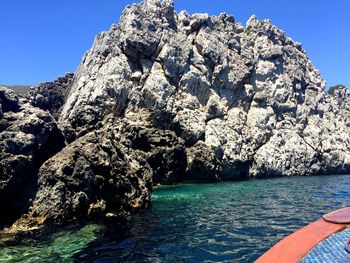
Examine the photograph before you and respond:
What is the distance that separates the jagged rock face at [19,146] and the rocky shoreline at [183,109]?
0.46 ft

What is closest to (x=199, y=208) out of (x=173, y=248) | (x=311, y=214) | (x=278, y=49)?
(x=311, y=214)

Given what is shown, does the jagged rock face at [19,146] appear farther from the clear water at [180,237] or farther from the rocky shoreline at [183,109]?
the clear water at [180,237]

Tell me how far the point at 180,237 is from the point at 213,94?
138ft

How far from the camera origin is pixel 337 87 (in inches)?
3602

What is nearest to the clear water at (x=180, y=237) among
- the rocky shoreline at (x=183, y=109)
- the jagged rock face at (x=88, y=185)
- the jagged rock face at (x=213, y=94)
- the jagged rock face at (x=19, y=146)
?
the jagged rock face at (x=88, y=185)

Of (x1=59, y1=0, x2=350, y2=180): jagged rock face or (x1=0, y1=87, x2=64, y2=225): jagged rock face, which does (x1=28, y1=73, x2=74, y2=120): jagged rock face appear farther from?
(x1=0, y1=87, x2=64, y2=225): jagged rock face

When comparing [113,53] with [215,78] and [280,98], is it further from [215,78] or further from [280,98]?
[280,98]

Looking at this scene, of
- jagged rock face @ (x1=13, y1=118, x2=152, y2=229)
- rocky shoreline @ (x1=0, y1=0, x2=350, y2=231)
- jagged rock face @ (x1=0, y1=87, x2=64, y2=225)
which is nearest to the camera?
jagged rock face @ (x1=0, y1=87, x2=64, y2=225)

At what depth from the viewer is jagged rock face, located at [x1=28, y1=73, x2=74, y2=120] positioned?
182 ft

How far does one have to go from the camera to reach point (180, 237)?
16.2 m

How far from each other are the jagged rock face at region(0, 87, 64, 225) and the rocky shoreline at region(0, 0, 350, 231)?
142mm

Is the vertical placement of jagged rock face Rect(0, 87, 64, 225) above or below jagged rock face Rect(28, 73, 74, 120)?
below

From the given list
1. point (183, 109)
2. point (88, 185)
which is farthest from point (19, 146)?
point (183, 109)

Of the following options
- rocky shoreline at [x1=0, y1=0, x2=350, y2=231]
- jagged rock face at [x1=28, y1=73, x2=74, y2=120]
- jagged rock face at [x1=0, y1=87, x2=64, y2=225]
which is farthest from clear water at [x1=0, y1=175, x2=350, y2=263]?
jagged rock face at [x1=28, y1=73, x2=74, y2=120]
